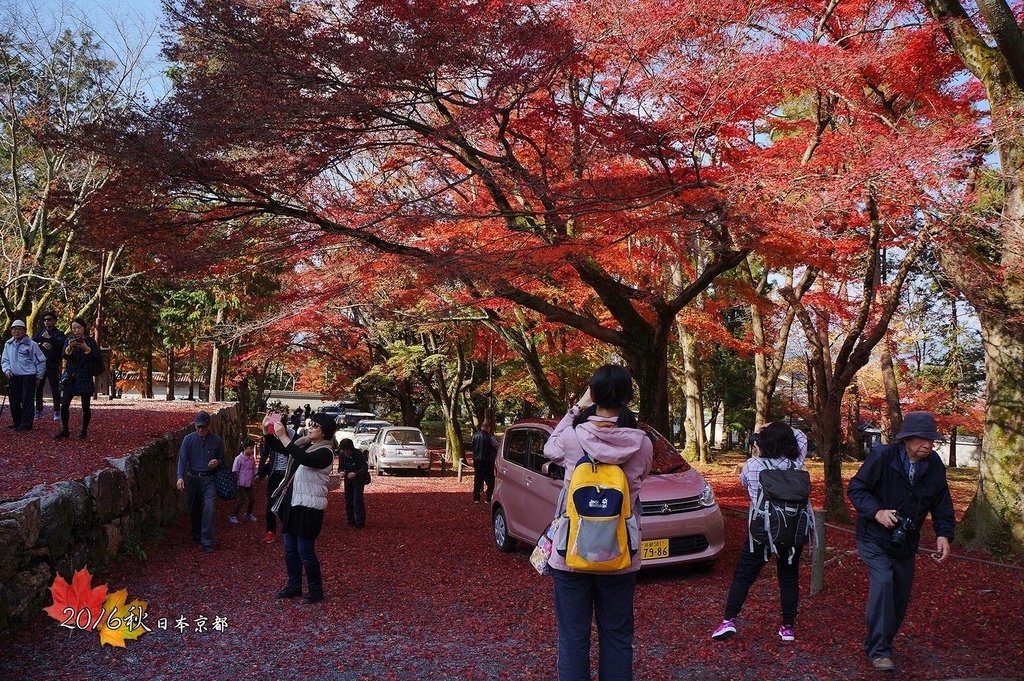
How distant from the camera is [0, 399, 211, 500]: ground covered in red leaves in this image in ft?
23.6

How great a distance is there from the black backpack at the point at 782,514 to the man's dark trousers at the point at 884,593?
422 millimetres

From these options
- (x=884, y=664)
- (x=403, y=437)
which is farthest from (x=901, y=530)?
(x=403, y=437)

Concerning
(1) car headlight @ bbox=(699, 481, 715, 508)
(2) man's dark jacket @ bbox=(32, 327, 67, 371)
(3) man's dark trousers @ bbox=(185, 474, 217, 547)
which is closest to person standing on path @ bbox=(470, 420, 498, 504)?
(3) man's dark trousers @ bbox=(185, 474, 217, 547)

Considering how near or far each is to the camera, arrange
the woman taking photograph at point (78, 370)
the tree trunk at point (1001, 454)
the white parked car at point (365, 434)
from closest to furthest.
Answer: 1. the tree trunk at point (1001, 454)
2. the woman taking photograph at point (78, 370)
3. the white parked car at point (365, 434)

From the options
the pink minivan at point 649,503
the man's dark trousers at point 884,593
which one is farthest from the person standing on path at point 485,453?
the man's dark trousers at point 884,593

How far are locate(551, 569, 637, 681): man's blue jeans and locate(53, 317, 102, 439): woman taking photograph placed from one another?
8.26m

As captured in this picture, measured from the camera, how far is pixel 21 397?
10109 mm

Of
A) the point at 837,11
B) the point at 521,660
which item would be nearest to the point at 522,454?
the point at 521,660

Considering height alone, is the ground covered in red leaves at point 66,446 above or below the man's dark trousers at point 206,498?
above

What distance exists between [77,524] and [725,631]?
540 cm

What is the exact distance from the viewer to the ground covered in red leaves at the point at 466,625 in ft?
16.2

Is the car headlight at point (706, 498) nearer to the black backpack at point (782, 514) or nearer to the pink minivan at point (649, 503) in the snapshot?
the pink minivan at point (649, 503)

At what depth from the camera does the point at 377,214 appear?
36.0ft

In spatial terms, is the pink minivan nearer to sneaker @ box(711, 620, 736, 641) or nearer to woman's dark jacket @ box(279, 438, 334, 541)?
sneaker @ box(711, 620, 736, 641)
